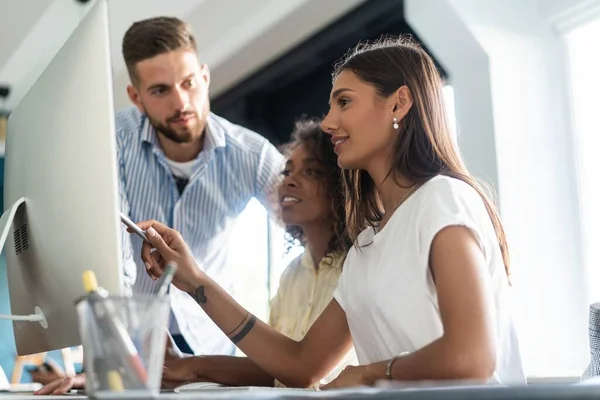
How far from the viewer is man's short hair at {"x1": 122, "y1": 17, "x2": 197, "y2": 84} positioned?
2.22 m

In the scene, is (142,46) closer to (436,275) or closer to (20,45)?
(436,275)

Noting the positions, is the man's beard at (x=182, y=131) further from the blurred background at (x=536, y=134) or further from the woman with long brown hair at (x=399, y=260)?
the woman with long brown hair at (x=399, y=260)

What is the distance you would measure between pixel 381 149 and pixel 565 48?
149 cm

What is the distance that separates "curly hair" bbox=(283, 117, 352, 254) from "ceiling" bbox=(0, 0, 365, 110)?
1.14 m

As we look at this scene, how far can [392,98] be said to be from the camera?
1410 millimetres

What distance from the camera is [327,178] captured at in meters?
2.04

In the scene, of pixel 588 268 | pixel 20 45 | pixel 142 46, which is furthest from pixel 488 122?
pixel 20 45

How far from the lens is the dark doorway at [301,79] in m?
3.09

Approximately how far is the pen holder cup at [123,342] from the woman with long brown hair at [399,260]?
1.29ft

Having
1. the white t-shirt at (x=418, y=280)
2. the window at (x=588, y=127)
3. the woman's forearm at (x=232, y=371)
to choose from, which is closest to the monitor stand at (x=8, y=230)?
the woman's forearm at (x=232, y=371)

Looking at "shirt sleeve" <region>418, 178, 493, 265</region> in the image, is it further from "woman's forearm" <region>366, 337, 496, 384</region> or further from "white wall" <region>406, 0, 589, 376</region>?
"white wall" <region>406, 0, 589, 376</region>

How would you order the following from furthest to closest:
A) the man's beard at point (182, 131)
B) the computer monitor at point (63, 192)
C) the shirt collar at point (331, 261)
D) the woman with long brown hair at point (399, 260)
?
the man's beard at point (182, 131) < the shirt collar at point (331, 261) < the woman with long brown hair at point (399, 260) < the computer monitor at point (63, 192)

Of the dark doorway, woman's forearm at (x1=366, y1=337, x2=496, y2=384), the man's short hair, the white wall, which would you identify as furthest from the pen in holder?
the dark doorway

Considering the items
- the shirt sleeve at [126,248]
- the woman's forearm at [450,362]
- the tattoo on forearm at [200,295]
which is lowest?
the woman's forearm at [450,362]
